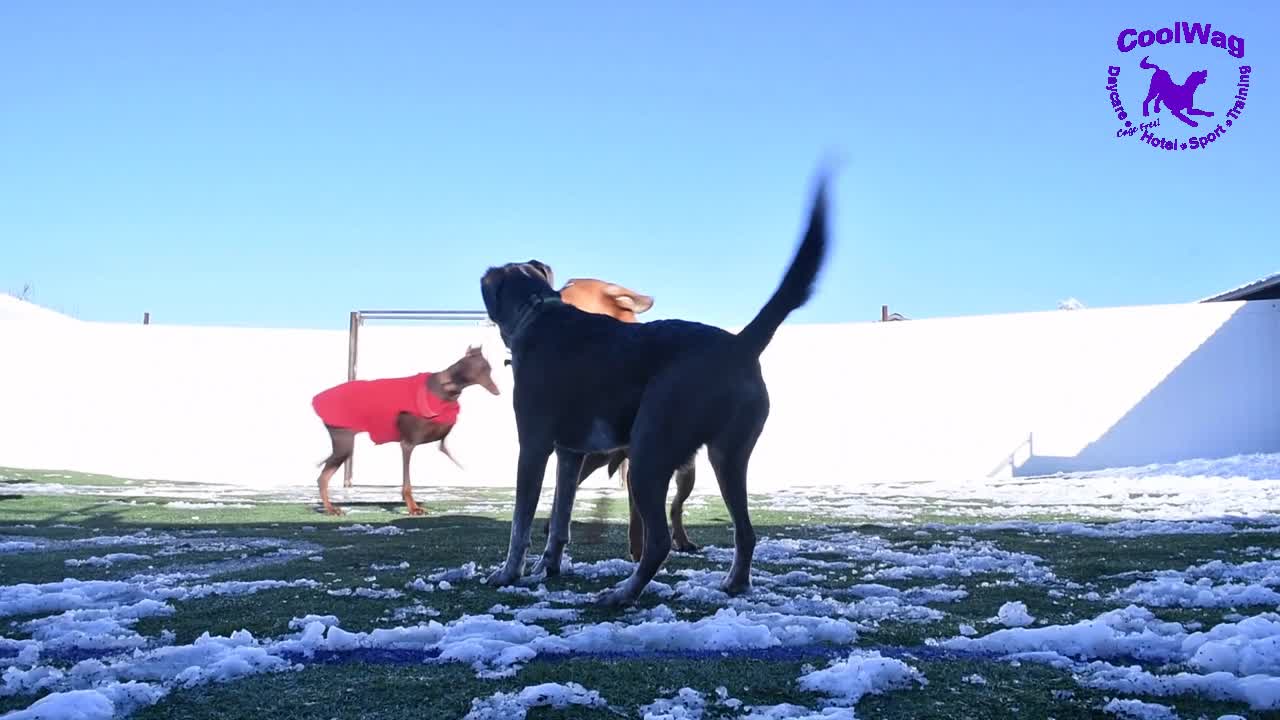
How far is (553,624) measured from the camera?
2.41m

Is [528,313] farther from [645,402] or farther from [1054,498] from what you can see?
[1054,498]

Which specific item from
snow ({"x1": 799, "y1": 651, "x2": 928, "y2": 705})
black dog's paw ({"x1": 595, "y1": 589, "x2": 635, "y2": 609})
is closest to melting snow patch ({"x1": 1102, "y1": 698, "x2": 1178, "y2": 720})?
snow ({"x1": 799, "y1": 651, "x2": 928, "y2": 705})

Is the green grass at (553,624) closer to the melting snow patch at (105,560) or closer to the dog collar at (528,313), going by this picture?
the melting snow patch at (105,560)

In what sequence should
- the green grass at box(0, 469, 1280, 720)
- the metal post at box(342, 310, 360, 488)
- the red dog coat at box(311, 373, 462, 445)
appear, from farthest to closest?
1. the metal post at box(342, 310, 360, 488)
2. the red dog coat at box(311, 373, 462, 445)
3. the green grass at box(0, 469, 1280, 720)

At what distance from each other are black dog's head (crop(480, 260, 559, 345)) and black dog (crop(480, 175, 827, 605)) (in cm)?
9

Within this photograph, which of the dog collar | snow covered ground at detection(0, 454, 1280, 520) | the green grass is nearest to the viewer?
the green grass

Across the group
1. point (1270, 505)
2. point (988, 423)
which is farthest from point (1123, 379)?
point (1270, 505)

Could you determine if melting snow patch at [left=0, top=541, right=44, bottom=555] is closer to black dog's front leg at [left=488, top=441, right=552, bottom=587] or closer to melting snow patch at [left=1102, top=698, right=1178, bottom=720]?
black dog's front leg at [left=488, top=441, right=552, bottom=587]

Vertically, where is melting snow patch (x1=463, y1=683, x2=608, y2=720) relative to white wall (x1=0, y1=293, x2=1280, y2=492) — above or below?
below

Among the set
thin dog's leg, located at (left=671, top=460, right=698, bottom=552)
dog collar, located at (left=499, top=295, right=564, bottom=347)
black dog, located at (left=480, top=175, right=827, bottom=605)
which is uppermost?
dog collar, located at (left=499, top=295, right=564, bottom=347)

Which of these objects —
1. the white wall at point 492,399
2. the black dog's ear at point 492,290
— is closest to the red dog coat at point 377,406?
the black dog's ear at point 492,290

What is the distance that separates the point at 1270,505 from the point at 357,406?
6733mm

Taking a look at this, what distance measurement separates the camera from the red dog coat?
23.8 ft

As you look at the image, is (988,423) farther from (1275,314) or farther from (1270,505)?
(1270,505)
